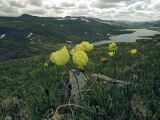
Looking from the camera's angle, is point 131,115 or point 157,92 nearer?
point 131,115

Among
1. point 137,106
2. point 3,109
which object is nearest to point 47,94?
point 3,109

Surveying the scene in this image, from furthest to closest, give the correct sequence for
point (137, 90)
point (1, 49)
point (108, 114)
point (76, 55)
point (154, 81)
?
point (1, 49), point (154, 81), point (137, 90), point (108, 114), point (76, 55)

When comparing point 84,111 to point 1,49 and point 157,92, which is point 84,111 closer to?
point 157,92

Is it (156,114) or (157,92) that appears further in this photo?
(157,92)

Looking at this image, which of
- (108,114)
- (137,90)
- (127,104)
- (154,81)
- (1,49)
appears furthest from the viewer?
(1,49)

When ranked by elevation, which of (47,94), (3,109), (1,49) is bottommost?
(1,49)

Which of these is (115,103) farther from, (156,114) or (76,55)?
(76,55)

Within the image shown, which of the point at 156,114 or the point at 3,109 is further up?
the point at 156,114

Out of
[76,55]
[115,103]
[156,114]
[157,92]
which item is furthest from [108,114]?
[157,92]

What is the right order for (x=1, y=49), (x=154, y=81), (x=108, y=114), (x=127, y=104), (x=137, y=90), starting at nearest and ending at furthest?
(x=108, y=114)
(x=127, y=104)
(x=137, y=90)
(x=154, y=81)
(x=1, y=49)
